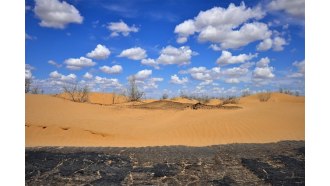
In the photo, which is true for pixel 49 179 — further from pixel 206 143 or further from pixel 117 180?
pixel 206 143

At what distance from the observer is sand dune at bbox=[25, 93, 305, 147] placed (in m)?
8.66

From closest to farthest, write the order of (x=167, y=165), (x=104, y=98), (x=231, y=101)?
1. (x=167, y=165)
2. (x=231, y=101)
3. (x=104, y=98)

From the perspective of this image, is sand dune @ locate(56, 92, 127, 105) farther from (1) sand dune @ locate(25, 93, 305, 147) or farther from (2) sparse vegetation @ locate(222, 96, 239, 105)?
(1) sand dune @ locate(25, 93, 305, 147)

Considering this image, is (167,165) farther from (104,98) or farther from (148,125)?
(104,98)

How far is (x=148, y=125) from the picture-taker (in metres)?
10.2

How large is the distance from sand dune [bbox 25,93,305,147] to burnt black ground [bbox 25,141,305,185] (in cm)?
137

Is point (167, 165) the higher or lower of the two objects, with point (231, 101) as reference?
lower

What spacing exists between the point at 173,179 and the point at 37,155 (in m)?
2.88

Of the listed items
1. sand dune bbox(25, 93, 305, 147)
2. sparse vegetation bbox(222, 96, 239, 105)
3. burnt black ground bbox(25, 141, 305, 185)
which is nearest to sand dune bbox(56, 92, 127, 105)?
sparse vegetation bbox(222, 96, 239, 105)

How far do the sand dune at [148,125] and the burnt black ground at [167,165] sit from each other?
1371 mm

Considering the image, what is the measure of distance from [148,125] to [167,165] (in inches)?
178

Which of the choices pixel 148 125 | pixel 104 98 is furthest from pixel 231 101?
pixel 104 98
